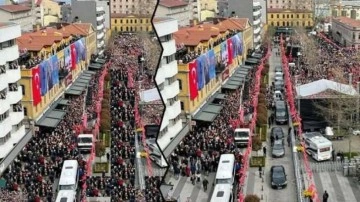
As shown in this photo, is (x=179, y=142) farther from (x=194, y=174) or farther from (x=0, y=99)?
(x=0, y=99)

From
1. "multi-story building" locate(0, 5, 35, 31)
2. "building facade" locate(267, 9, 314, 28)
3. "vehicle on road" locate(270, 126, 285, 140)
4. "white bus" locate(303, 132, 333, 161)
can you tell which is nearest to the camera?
"multi-story building" locate(0, 5, 35, 31)

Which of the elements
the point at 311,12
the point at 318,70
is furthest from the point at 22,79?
the point at 311,12

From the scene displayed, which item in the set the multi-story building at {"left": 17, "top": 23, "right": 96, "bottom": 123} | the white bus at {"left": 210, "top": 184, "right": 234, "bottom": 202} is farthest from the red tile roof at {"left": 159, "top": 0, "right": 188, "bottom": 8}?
the multi-story building at {"left": 17, "top": 23, "right": 96, "bottom": 123}

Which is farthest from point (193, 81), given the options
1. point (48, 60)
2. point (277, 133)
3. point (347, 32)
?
point (347, 32)

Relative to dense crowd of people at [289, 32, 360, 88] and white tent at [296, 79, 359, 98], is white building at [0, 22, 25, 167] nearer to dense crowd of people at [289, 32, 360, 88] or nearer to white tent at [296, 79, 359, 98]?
white tent at [296, 79, 359, 98]

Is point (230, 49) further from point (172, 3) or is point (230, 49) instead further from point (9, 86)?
point (9, 86)

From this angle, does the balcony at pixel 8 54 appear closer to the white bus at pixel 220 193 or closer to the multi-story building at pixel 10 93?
the multi-story building at pixel 10 93
